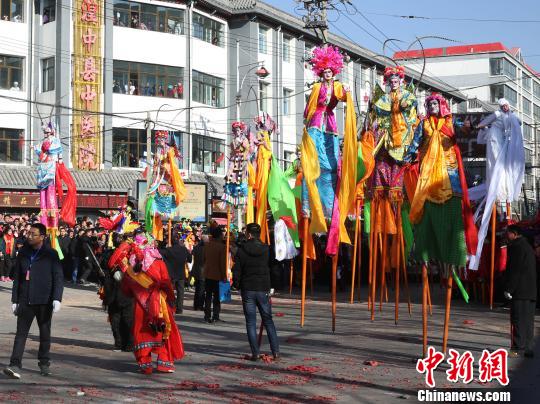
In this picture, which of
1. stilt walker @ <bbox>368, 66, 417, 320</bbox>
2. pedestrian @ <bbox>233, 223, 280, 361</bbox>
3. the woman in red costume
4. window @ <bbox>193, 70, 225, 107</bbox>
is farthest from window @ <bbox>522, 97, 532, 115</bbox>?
the woman in red costume

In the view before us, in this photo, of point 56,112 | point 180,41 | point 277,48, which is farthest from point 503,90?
point 56,112

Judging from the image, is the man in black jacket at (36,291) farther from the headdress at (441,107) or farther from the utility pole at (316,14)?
the utility pole at (316,14)

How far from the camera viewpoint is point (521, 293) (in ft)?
41.2

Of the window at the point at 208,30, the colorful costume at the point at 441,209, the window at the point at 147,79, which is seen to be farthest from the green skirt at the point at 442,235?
the window at the point at 208,30

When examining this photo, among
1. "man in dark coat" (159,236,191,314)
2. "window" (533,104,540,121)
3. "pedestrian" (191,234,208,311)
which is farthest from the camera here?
"window" (533,104,540,121)

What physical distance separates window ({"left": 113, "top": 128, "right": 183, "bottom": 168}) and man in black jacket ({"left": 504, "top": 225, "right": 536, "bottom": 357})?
2974cm

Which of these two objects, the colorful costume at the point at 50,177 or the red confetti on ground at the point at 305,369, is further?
the colorful costume at the point at 50,177

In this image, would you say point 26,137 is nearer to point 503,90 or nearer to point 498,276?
point 498,276

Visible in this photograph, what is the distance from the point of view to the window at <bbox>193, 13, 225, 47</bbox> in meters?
44.6

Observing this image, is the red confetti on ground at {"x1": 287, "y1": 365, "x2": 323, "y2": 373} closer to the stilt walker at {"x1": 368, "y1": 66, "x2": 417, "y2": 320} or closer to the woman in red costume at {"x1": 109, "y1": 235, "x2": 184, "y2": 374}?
the woman in red costume at {"x1": 109, "y1": 235, "x2": 184, "y2": 374}

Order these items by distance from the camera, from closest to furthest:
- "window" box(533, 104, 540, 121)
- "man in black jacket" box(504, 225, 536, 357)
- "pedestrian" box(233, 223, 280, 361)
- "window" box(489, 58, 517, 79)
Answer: "pedestrian" box(233, 223, 280, 361)
"man in black jacket" box(504, 225, 536, 357)
"window" box(489, 58, 517, 79)
"window" box(533, 104, 540, 121)

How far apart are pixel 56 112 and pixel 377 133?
26.2 m

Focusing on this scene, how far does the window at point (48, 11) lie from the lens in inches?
1576

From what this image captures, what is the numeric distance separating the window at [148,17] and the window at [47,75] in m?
3.53
